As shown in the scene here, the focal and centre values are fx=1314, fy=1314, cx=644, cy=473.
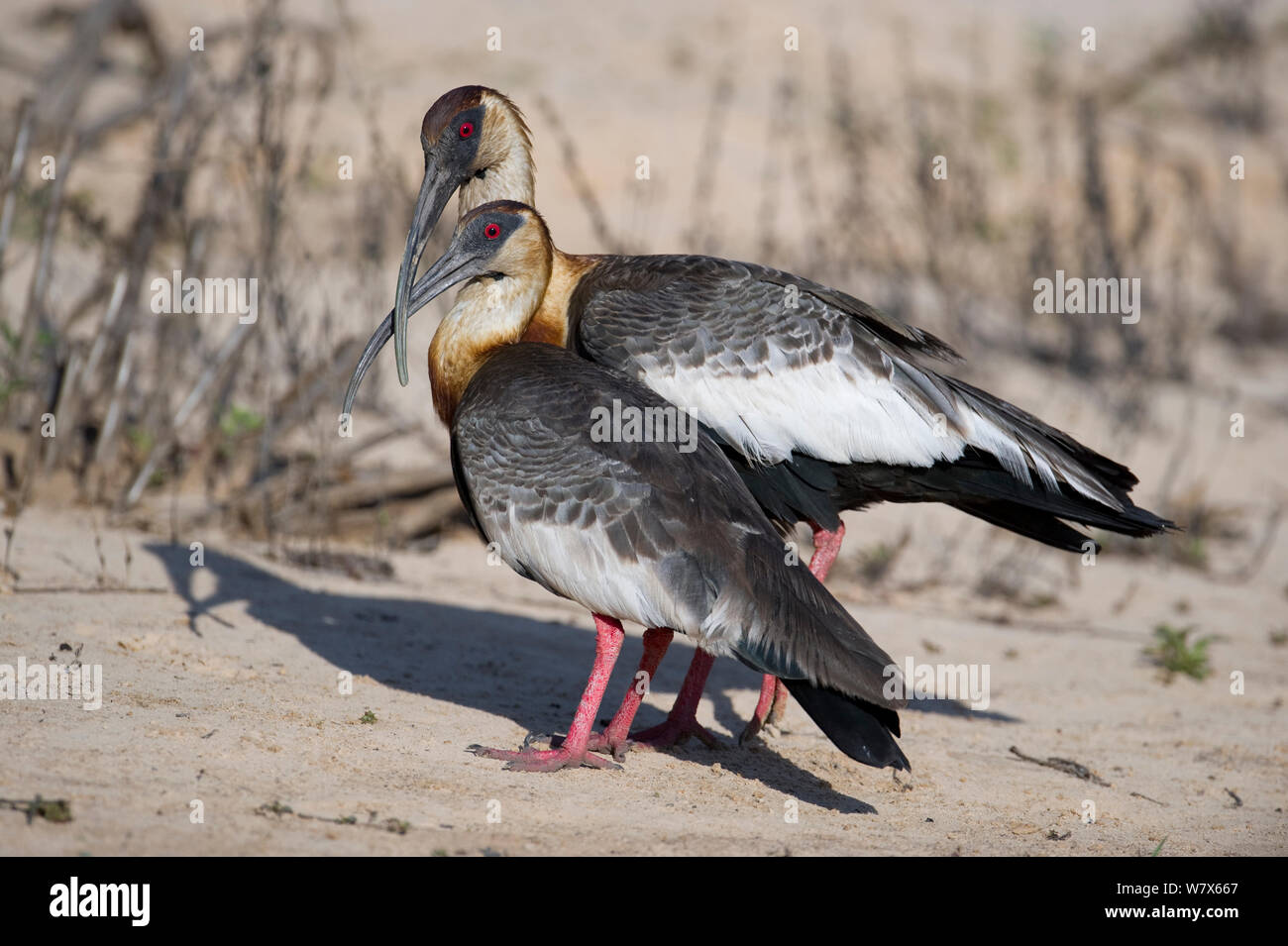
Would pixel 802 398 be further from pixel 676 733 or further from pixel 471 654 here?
pixel 471 654

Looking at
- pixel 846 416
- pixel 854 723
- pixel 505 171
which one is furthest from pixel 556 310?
pixel 854 723

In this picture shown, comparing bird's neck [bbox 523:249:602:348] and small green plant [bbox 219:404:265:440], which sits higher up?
bird's neck [bbox 523:249:602:348]

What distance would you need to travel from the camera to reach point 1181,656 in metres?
6.75

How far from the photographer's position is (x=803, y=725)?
18.3ft

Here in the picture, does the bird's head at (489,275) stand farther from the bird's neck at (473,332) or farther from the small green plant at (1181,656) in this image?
the small green plant at (1181,656)

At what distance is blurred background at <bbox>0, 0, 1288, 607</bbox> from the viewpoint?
7121 millimetres

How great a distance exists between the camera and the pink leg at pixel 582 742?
430 centimetres

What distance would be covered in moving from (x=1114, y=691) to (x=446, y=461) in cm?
409

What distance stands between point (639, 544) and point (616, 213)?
332 inches
